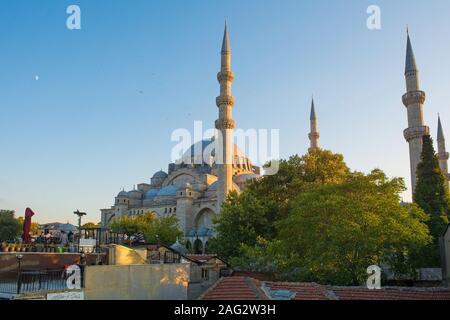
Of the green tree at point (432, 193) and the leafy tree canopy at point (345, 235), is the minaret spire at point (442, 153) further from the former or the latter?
the leafy tree canopy at point (345, 235)

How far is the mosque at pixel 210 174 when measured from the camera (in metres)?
33.6

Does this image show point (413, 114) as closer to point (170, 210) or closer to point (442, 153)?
point (442, 153)

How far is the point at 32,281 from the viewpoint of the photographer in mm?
10609

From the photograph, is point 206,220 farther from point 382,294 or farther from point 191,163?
point 382,294

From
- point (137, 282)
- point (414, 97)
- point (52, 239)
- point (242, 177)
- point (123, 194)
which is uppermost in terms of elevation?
point (414, 97)

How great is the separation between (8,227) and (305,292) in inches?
1816

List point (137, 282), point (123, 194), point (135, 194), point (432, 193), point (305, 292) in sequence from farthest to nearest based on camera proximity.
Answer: point (135, 194) < point (123, 194) < point (432, 193) < point (305, 292) < point (137, 282)

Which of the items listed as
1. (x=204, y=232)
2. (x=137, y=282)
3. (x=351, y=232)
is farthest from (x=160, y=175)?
(x=137, y=282)

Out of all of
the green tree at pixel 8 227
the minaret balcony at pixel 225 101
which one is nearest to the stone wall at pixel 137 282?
the minaret balcony at pixel 225 101

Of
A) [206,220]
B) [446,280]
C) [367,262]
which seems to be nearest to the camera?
[367,262]

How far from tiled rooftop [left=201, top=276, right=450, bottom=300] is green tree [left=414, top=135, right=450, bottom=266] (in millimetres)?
9877
